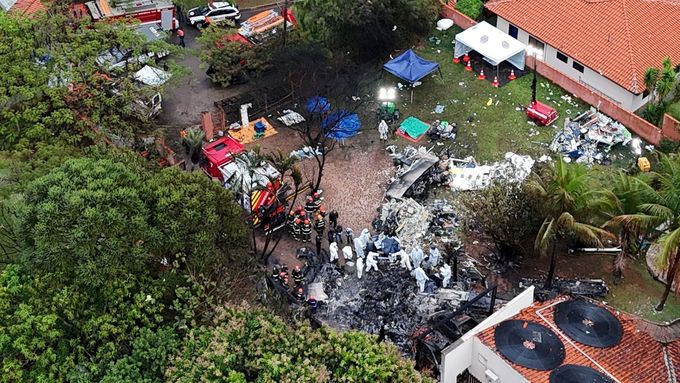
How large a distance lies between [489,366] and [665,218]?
7854 mm

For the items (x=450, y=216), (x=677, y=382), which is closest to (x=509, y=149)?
(x=450, y=216)

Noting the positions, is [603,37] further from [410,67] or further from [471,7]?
[410,67]

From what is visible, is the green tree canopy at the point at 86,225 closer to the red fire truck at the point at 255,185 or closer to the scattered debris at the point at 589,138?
the red fire truck at the point at 255,185

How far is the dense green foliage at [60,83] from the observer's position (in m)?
31.2

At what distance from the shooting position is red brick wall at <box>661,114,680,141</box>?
35.8 meters

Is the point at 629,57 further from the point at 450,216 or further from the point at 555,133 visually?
the point at 450,216

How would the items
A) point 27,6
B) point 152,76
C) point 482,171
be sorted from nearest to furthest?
point 482,171, point 152,76, point 27,6

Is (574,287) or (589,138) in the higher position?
(589,138)

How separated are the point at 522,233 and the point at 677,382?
7694 mm

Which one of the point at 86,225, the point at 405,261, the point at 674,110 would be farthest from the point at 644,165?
the point at 86,225

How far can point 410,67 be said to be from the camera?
3944 cm

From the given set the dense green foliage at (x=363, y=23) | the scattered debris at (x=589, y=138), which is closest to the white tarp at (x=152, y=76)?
the dense green foliage at (x=363, y=23)

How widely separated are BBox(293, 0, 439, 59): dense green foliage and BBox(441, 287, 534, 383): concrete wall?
58.4 feet

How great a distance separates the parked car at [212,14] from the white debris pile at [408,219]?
60.1 ft
